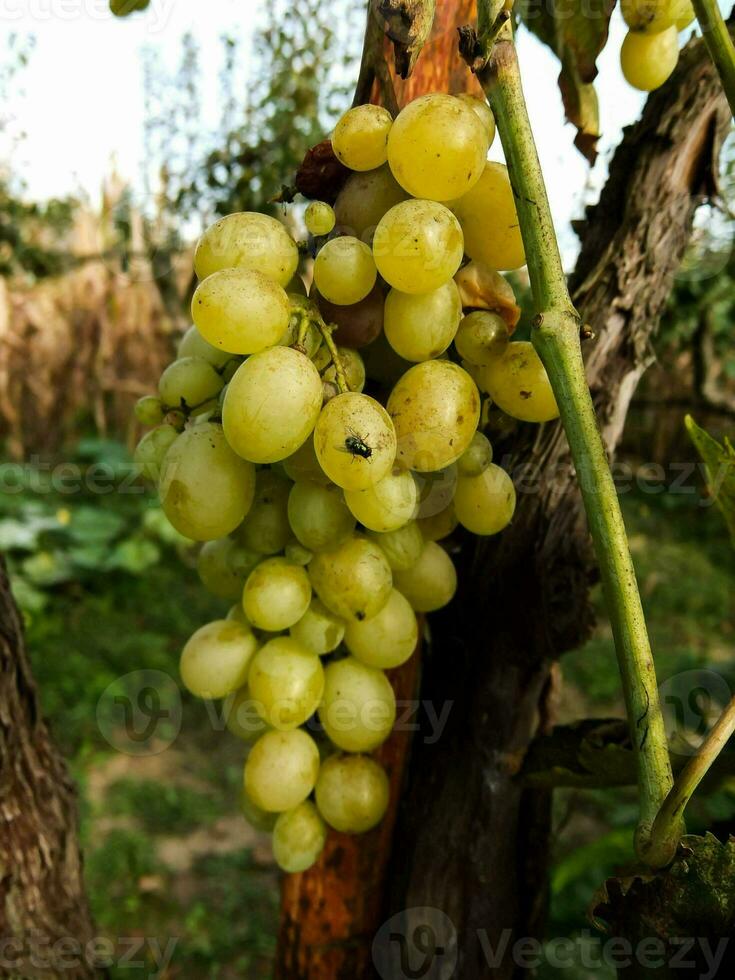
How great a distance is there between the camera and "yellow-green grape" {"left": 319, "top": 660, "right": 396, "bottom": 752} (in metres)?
0.76

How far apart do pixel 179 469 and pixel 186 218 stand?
7.69ft

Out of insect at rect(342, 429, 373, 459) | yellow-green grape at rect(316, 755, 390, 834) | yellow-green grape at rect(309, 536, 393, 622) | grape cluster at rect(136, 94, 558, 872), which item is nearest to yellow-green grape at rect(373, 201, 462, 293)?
grape cluster at rect(136, 94, 558, 872)

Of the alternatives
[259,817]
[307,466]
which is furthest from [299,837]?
[307,466]

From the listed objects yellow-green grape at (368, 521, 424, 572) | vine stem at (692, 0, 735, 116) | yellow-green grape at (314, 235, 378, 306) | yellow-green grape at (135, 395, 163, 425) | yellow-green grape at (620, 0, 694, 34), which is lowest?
yellow-green grape at (368, 521, 424, 572)

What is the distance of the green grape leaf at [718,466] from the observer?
0.67 metres

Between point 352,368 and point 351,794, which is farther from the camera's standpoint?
point 351,794

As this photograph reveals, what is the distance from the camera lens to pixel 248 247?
0.63 meters

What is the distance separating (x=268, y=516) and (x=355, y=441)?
0.62ft

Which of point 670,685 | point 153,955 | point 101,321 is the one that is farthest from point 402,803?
point 101,321

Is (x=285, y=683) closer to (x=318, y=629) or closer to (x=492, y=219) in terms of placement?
(x=318, y=629)

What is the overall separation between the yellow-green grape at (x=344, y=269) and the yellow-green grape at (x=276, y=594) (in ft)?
0.81

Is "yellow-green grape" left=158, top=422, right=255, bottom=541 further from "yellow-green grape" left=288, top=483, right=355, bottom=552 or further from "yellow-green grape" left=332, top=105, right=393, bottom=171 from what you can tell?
"yellow-green grape" left=332, top=105, right=393, bottom=171

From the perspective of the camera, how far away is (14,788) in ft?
2.81

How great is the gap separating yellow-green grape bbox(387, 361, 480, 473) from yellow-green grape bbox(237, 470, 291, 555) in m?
0.15
